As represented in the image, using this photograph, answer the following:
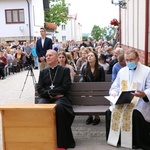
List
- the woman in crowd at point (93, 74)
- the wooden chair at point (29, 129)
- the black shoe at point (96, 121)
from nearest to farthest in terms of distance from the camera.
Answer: the wooden chair at point (29, 129) → the black shoe at point (96, 121) → the woman in crowd at point (93, 74)

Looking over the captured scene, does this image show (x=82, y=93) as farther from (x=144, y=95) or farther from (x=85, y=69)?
(x=144, y=95)

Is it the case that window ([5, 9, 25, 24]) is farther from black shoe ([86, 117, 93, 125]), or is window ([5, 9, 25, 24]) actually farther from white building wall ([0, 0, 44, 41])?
black shoe ([86, 117, 93, 125])

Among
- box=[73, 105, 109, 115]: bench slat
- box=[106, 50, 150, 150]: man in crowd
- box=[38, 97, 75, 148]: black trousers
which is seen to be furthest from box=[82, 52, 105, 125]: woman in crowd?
box=[38, 97, 75, 148]: black trousers

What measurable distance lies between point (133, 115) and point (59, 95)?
1.46 meters

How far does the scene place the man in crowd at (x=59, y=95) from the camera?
17.9ft

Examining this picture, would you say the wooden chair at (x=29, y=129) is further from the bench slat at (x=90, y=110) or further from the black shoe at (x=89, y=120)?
the black shoe at (x=89, y=120)

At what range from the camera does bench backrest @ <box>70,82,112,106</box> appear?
647 centimetres

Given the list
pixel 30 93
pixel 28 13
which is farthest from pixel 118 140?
pixel 28 13

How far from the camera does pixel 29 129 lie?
16.6 ft

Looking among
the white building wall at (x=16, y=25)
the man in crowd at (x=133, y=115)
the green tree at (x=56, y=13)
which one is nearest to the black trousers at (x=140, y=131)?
the man in crowd at (x=133, y=115)

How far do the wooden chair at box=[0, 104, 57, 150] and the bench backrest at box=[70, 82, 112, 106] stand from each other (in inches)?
59.1

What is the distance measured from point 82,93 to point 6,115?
1926 mm

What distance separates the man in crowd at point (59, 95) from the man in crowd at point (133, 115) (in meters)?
0.72

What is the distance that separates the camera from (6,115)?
506cm
